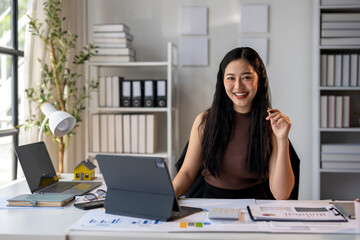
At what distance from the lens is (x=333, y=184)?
3.77 metres

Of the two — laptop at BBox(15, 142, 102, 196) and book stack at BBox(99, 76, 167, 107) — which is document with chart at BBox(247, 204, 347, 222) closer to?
laptop at BBox(15, 142, 102, 196)

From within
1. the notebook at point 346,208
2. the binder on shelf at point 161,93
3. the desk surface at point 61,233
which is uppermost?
the binder on shelf at point 161,93

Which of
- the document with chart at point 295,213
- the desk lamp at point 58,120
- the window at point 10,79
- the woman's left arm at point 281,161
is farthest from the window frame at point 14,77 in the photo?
the document with chart at point 295,213

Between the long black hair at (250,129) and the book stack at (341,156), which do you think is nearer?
the long black hair at (250,129)

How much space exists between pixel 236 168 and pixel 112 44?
5.92ft

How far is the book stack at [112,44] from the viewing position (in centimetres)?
343

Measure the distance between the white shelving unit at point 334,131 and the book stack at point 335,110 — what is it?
A: 41mm

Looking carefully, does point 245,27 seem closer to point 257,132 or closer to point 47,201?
point 257,132

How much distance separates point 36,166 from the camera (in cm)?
198

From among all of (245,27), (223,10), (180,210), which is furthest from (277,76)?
(180,210)

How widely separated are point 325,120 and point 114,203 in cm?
240

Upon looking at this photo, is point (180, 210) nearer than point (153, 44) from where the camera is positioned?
Yes

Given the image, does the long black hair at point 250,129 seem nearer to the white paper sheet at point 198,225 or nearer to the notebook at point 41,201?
the white paper sheet at point 198,225

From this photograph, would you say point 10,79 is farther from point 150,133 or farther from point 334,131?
point 334,131
